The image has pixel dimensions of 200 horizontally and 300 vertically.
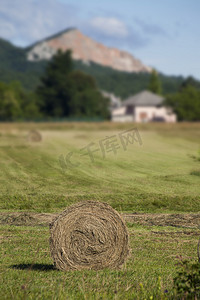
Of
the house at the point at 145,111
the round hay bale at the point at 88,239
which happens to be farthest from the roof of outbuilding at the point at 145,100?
the round hay bale at the point at 88,239

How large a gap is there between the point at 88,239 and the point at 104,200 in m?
10.9

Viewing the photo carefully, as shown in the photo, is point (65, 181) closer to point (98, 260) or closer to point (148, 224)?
point (148, 224)

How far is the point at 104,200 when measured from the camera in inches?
851

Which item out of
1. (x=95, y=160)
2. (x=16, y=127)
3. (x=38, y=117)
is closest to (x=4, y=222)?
(x=95, y=160)

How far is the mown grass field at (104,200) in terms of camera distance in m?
9.36

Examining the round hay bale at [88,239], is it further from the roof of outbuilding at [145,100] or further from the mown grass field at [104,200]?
the roof of outbuilding at [145,100]

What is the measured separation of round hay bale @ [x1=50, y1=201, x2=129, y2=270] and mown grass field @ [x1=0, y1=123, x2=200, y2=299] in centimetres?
33

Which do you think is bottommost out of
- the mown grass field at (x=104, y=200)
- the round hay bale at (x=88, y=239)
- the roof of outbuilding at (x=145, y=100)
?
the mown grass field at (x=104, y=200)

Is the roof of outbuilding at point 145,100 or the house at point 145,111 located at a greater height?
the roof of outbuilding at point 145,100

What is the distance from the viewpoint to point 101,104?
133 meters

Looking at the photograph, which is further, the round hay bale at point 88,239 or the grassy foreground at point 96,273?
the round hay bale at point 88,239

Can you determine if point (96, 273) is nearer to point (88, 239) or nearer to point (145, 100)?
point (88, 239)

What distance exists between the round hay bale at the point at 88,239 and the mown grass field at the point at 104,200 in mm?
330

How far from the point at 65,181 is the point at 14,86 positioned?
102 metres
